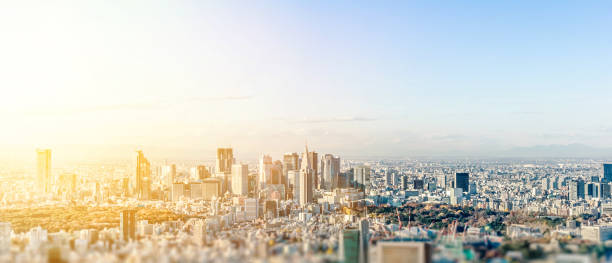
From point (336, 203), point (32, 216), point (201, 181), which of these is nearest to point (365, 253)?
point (32, 216)

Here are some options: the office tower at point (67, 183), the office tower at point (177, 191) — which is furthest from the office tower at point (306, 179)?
the office tower at point (67, 183)

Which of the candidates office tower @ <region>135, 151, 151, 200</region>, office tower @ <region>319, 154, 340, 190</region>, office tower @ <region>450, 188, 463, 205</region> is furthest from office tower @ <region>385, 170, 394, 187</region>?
office tower @ <region>135, 151, 151, 200</region>

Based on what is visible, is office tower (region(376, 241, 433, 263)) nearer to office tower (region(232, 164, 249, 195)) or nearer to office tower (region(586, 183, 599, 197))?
office tower (region(232, 164, 249, 195))

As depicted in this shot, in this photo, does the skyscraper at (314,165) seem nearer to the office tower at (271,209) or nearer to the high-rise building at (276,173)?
the high-rise building at (276,173)

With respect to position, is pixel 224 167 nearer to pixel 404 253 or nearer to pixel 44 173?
pixel 44 173

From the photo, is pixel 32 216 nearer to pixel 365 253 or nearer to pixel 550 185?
pixel 365 253

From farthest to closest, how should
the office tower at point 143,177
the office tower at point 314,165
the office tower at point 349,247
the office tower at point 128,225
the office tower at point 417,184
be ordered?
1. the office tower at point 417,184
2. the office tower at point 314,165
3. the office tower at point 143,177
4. the office tower at point 128,225
5. the office tower at point 349,247
